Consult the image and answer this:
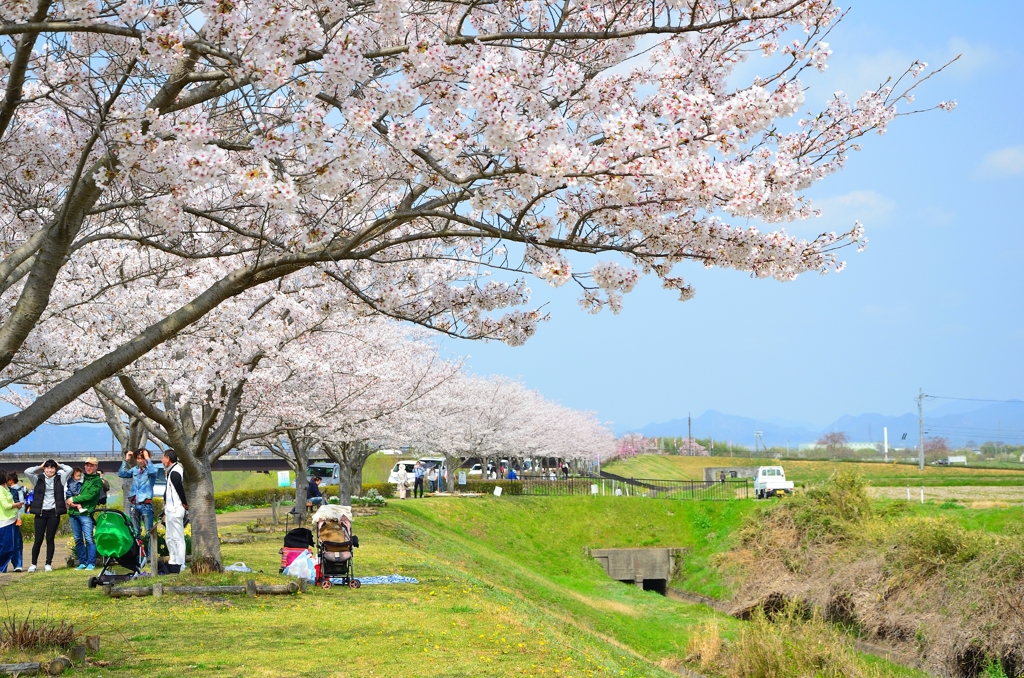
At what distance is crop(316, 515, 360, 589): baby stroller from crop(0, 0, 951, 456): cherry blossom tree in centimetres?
637

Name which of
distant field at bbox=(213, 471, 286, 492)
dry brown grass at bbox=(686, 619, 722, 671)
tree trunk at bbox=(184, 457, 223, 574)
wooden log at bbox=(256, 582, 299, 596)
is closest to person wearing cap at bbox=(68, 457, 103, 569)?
tree trunk at bbox=(184, 457, 223, 574)

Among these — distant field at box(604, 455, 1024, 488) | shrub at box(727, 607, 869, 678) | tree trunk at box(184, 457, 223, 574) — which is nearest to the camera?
tree trunk at box(184, 457, 223, 574)

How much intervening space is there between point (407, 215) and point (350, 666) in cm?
443

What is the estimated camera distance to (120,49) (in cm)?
658

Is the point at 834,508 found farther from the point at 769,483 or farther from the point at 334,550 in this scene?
the point at 334,550

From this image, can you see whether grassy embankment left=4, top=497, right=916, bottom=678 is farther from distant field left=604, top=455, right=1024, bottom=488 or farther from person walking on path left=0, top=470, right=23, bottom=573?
distant field left=604, top=455, right=1024, bottom=488

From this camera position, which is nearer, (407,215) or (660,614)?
(407,215)

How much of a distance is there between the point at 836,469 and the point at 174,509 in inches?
1151

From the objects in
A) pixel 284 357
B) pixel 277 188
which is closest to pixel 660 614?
pixel 284 357

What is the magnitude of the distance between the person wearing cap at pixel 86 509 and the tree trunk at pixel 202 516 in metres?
1.39

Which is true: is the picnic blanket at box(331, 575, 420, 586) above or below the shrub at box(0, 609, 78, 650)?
below

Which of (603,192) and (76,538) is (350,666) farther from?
(76,538)

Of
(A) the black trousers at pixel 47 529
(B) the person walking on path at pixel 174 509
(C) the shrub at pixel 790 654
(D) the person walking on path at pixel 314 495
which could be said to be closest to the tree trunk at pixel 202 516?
(B) the person walking on path at pixel 174 509

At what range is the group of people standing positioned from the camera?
A: 1203 centimetres
